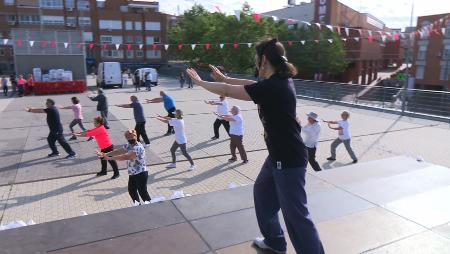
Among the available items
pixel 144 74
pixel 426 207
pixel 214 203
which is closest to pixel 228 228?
pixel 214 203

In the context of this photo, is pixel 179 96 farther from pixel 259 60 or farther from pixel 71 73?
pixel 259 60

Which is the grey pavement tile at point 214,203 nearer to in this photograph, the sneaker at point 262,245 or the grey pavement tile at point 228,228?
the grey pavement tile at point 228,228

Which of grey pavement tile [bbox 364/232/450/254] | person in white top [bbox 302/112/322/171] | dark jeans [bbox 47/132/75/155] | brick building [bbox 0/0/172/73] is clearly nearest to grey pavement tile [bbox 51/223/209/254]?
grey pavement tile [bbox 364/232/450/254]

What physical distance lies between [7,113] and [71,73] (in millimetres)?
12221

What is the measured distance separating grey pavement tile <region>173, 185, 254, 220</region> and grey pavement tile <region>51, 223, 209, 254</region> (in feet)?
1.35

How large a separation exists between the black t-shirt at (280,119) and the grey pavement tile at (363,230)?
3.85 ft

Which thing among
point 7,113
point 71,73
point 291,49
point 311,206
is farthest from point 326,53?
point 311,206

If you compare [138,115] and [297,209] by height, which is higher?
[297,209]

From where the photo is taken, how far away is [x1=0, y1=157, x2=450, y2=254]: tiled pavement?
3389 mm

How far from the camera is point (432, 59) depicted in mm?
38438

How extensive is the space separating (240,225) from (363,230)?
1261 mm

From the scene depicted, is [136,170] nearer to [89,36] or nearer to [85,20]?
[89,36]

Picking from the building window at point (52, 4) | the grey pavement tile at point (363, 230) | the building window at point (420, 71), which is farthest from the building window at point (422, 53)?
the building window at point (52, 4)

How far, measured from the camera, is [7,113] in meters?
17.9
